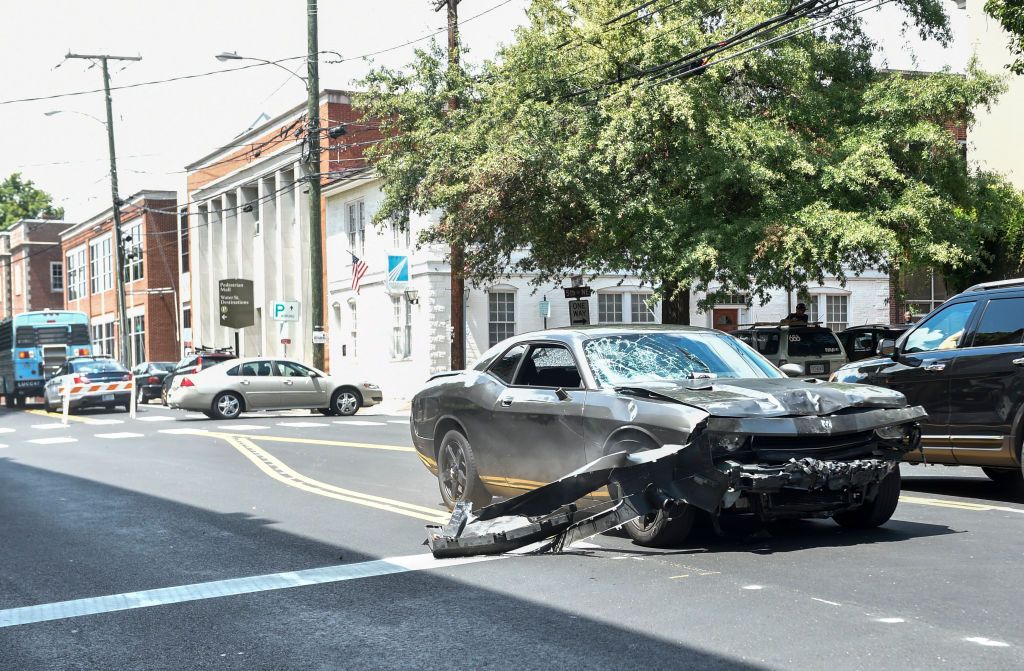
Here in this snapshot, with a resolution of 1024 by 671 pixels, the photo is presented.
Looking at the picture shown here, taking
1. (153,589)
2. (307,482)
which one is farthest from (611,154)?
(153,589)

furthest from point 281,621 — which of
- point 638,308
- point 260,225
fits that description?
point 260,225

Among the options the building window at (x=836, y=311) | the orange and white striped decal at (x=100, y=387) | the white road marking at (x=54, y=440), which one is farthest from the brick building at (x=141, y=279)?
the white road marking at (x=54, y=440)

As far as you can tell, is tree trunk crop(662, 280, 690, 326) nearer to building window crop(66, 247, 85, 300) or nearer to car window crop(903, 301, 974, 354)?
car window crop(903, 301, 974, 354)

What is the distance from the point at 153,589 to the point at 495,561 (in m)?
2.20

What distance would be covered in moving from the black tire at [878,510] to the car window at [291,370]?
21.3 m

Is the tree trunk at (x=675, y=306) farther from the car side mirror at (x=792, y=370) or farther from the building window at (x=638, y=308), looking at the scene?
the car side mirror at (x=792, y=370)

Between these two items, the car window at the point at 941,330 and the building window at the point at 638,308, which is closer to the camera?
the car window at the point at 941,330

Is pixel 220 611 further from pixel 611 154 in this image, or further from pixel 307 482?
pixel 611 154

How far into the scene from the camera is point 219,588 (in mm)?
7230

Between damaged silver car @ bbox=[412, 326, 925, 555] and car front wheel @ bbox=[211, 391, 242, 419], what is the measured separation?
1909 centimetres

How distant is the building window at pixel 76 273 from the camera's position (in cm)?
7594

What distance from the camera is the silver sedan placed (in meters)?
27.5

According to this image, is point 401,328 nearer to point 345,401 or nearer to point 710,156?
point 345,401

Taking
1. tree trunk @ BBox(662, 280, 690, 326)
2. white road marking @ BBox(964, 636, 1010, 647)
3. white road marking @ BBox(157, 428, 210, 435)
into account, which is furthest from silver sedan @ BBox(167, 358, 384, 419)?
white road marking @ BBox(964, 636, 1010, 647)
